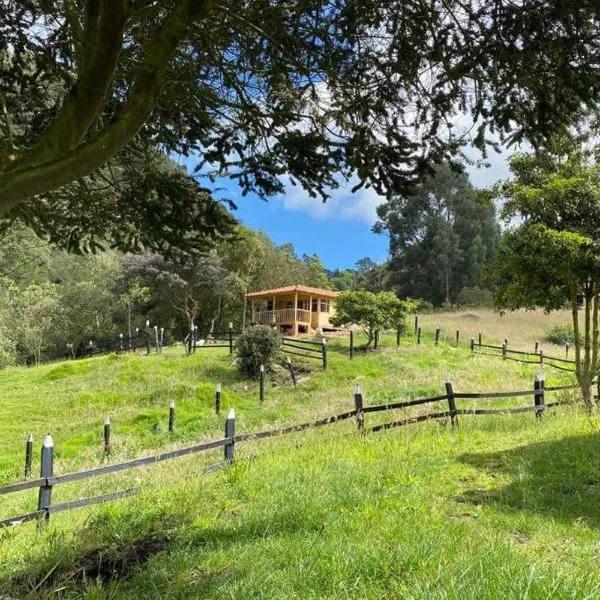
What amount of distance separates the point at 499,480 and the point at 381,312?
18.3 metres

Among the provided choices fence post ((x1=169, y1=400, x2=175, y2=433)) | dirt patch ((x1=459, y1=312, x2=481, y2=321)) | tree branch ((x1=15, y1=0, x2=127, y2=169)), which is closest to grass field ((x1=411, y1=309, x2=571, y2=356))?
dirt patch ((x1=459, y1=312, x2=481, y2=321))

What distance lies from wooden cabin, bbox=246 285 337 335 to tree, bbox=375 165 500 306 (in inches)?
742

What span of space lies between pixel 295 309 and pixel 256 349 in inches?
514

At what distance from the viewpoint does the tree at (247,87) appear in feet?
11.6

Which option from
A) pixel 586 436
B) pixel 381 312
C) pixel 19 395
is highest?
pixel 381 312

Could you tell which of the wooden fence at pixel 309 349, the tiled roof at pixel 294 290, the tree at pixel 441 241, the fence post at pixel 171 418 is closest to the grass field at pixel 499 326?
the tiled roof at pixel 294 290

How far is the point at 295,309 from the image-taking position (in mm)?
32906

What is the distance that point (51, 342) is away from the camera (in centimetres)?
3647

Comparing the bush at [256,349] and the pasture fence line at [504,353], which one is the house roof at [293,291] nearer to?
the pasture fence line at [504,353]

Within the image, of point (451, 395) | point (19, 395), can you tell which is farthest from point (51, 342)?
point (451, 395)

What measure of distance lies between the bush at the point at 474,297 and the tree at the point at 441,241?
1738 millimetres

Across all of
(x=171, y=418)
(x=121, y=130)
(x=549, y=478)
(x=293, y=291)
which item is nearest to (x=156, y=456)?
(x=549, y=478)

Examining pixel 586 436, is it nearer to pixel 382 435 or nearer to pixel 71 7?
pixel 382 435

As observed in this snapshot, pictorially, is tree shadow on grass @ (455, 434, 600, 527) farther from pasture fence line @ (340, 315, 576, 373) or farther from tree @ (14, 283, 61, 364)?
tree @ (14, 283, 61, 364)
